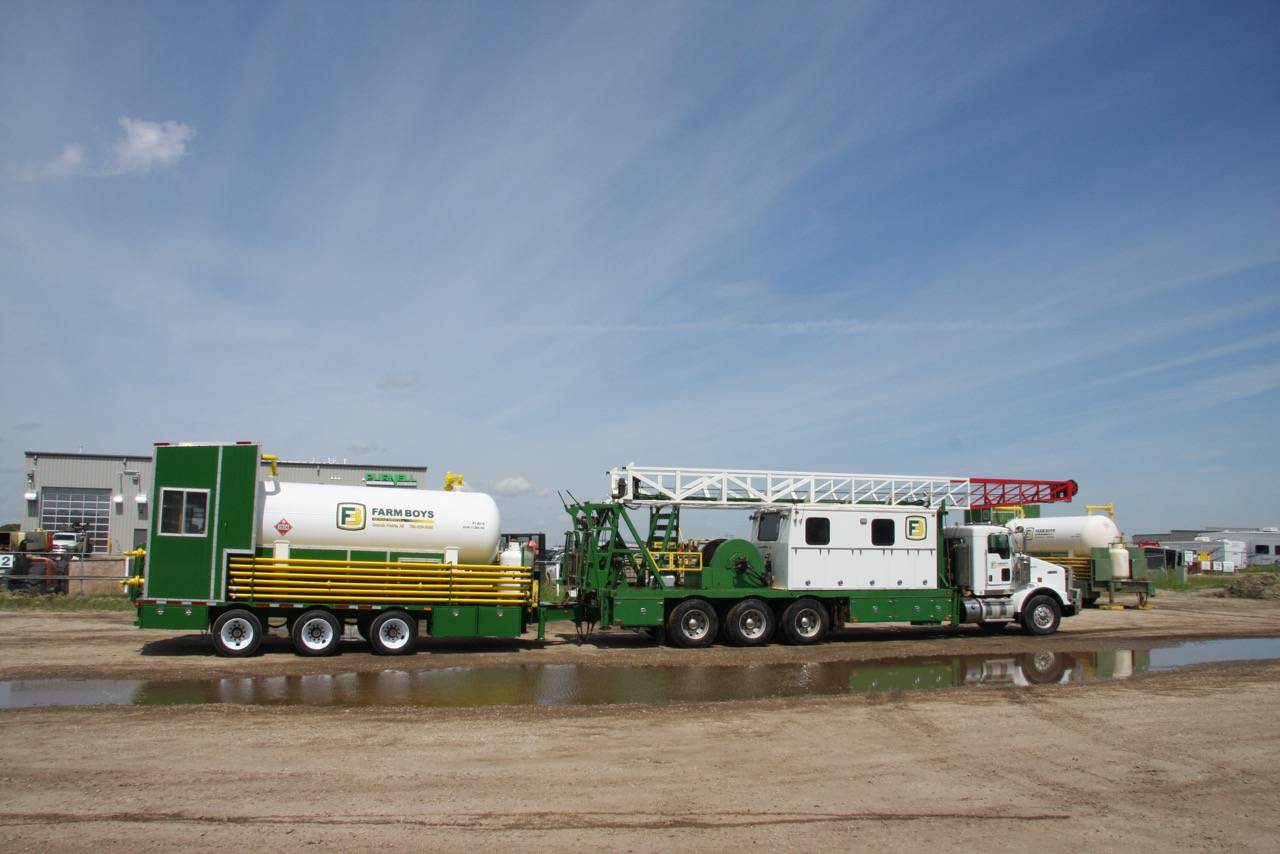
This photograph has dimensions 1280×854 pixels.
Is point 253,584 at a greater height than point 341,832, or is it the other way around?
point 253,584

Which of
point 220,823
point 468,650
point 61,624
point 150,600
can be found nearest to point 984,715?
point 220,823

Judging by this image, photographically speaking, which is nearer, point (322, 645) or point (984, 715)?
point (984, 715)

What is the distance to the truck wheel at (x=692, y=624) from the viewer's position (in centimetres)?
1850

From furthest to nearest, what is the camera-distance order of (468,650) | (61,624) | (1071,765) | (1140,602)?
(1140,602)
(61,624)
(468,650)
(1071,765)

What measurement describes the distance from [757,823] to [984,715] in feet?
18.5

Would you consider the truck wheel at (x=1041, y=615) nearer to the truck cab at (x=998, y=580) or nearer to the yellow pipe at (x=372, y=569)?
the truck cab at (x=998, y=580)

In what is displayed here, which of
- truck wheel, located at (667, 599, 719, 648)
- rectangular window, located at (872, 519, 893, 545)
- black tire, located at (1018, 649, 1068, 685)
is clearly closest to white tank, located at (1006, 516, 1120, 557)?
rectangular window, located at (872, 519, 893, 545)

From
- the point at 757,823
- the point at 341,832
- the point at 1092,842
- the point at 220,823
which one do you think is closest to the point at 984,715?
the point at 1092,842

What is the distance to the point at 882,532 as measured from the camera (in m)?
20.0

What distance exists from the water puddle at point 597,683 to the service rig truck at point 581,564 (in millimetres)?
2111

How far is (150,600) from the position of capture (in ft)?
52.2

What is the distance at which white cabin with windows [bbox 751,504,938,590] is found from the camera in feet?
63.5

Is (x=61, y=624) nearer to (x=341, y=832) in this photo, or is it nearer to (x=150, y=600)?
(x=150, y=600)

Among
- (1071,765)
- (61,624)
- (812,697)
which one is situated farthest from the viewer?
(61,624)
